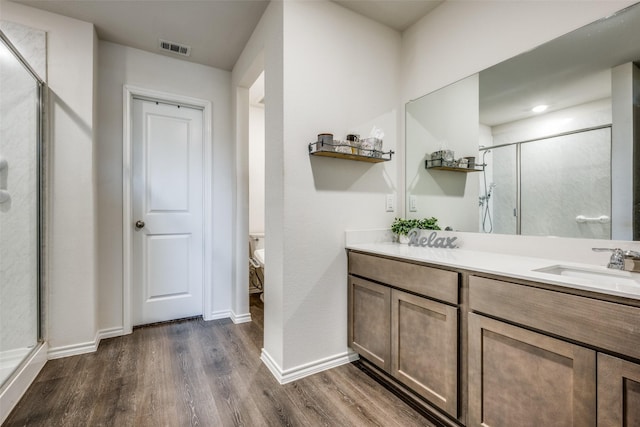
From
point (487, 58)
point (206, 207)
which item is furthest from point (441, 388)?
point (206, 207)

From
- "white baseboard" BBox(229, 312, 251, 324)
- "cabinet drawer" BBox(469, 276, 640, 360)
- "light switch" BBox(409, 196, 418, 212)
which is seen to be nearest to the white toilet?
"white baseboard" BBox(229, 312, 251, 324)

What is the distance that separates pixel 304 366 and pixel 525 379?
4.04 feet

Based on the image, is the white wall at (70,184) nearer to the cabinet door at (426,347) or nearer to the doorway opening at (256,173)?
the doorway opening at (256,173)

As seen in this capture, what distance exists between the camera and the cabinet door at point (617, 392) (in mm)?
866

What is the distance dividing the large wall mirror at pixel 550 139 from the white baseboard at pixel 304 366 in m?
1.19

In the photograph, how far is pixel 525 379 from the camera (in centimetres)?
110

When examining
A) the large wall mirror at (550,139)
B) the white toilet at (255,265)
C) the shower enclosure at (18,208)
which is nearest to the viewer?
the large wall mirror at (550,139)

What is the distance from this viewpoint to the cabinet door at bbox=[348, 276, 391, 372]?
5.70ft

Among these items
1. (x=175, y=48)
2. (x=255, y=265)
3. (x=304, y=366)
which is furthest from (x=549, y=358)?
(x=175, y=48)

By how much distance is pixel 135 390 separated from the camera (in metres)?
1.75

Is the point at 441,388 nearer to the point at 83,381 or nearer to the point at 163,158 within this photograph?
the point at 83,381

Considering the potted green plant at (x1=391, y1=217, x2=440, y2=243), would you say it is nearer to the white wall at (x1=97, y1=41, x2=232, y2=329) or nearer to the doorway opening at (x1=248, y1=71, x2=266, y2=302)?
the white wall at (x1=97, y1=41, x2=232, y2=329)

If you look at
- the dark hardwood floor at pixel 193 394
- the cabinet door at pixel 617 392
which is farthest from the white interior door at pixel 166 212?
the cabinet door at pixel 617 392

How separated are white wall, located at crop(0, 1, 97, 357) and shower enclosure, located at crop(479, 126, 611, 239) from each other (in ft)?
9.35
